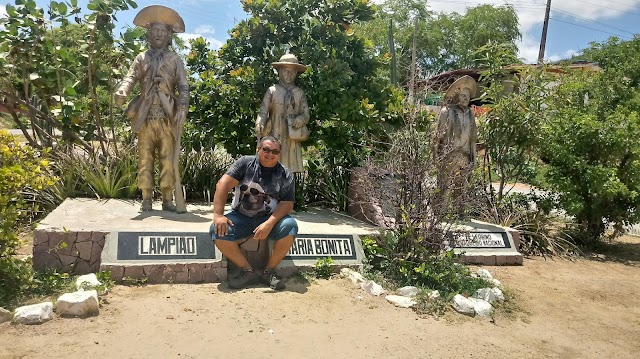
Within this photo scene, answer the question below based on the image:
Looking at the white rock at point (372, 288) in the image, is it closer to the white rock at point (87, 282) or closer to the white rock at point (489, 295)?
the white rock at point (489, 295)

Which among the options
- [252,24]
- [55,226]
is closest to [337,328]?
[55,226]

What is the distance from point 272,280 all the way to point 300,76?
3263 millimetres

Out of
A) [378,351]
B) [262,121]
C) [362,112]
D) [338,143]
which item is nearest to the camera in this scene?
[378,351]

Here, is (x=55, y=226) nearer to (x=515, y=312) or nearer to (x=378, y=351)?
(x=378, y=351)

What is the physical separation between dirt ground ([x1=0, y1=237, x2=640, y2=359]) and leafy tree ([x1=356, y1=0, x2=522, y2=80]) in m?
26.0

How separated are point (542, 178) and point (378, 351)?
16.1 feet

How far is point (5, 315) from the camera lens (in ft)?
11.6

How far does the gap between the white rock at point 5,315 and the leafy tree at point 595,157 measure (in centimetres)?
628

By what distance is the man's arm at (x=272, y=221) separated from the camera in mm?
4344

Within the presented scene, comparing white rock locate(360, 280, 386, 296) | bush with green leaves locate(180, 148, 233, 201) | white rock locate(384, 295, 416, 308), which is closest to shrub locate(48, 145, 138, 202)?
bush with green leaves locate(180, 148, 233, 201)

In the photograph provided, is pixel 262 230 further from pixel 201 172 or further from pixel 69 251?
pixel 201 172

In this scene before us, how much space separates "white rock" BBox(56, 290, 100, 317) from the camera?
3.68 meters

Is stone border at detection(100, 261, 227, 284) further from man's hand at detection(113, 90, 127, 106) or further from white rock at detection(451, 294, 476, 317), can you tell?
white rock at detection(451, 294, 476, 317)

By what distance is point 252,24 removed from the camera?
685 centimetres
